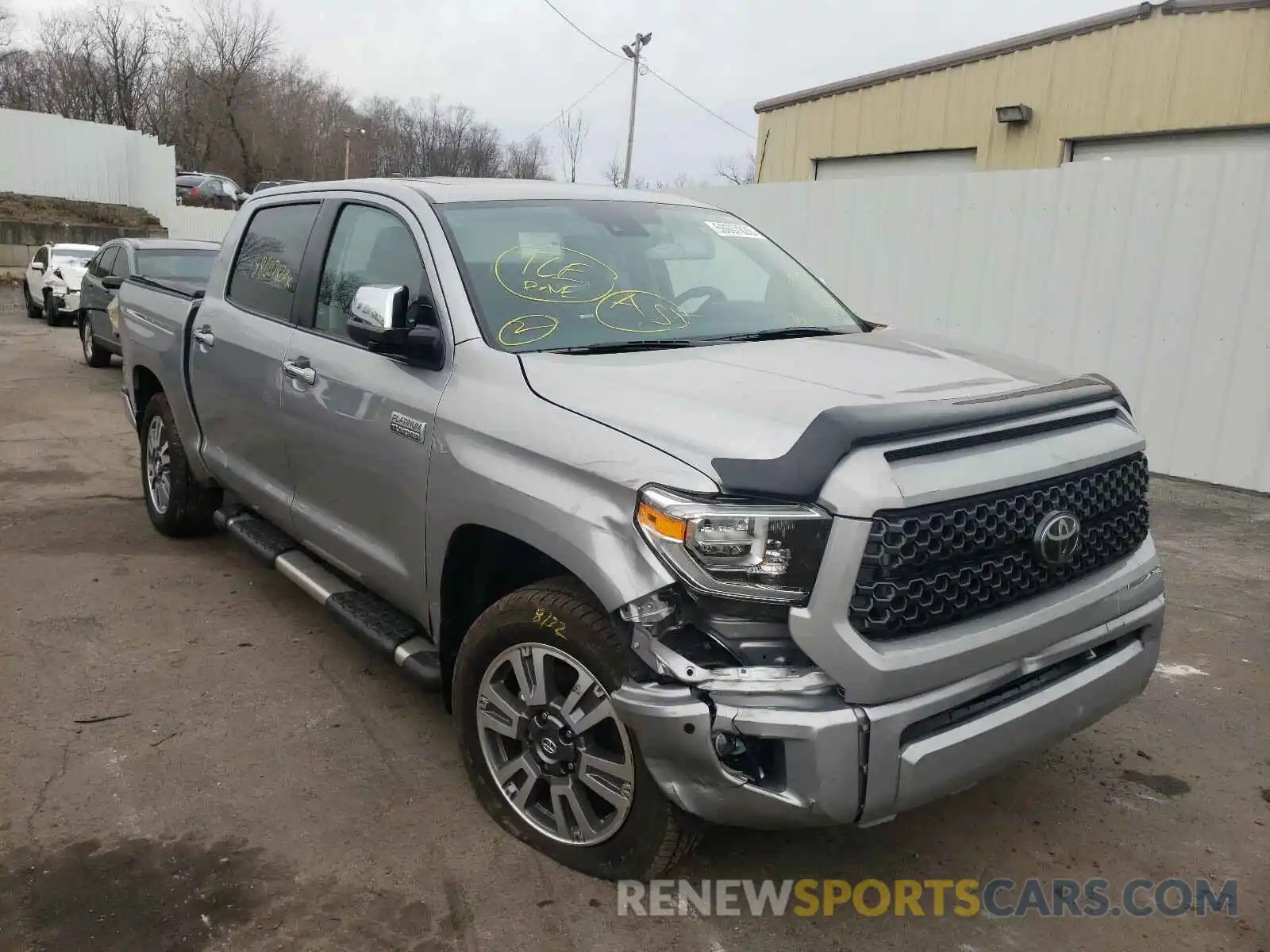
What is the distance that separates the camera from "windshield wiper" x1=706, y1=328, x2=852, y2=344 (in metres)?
3.47

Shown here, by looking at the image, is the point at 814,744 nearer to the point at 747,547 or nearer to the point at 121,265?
the point at 747,547

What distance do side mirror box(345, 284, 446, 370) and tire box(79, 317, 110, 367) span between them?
11.0 metres

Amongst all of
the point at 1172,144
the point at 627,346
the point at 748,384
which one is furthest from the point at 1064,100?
the point at 748,384

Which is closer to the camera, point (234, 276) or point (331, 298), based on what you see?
point (331, 298)

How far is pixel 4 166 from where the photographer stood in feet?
84.2

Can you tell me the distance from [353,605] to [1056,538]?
2.48 meters

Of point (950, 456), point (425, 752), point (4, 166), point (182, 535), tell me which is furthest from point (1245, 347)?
point (4, 166)

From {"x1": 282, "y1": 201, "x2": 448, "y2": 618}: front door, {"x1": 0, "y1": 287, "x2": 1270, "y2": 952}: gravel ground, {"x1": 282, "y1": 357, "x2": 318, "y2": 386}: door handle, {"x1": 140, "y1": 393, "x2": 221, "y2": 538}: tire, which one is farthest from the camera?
{"x1": 140, "y1": 393, "x2": 221, "y2": 538}: tire

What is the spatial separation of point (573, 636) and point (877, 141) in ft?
46.9

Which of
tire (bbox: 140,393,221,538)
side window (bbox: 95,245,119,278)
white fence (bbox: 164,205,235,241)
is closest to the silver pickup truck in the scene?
tire (bbox: 140,393,221,538)

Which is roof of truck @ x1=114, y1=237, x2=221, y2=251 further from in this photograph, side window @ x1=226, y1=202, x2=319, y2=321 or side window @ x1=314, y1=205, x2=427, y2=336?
side window @ x1=314, y1=205, x2=427, y2=336

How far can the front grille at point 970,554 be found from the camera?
2305mm

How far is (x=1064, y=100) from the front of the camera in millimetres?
12766

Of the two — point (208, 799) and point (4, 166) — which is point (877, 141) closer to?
point (208, 799)
